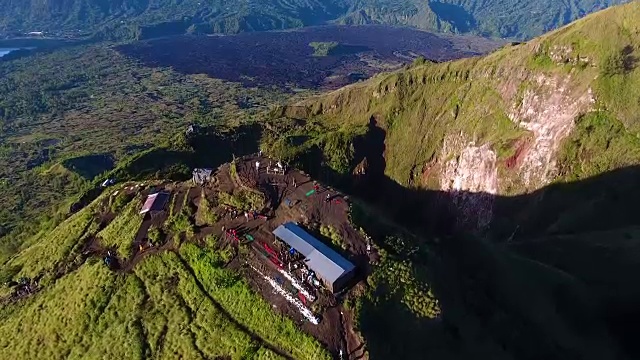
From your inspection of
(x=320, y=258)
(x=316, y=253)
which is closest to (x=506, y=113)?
(x=316, y=253)

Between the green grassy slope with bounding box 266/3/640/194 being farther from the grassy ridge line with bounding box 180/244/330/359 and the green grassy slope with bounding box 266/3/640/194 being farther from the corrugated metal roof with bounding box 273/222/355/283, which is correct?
the grassy ridge line with bounding box 180/244/330/359

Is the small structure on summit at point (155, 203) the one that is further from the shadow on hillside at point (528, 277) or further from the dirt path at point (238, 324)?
the shadow on hillside at point (528, 277)

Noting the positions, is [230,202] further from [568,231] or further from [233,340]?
[568,231]

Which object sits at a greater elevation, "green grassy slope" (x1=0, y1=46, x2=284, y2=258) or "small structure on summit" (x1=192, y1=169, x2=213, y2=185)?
"small structure on summit" (x1=192, y1=169, x2=213, y2=185)

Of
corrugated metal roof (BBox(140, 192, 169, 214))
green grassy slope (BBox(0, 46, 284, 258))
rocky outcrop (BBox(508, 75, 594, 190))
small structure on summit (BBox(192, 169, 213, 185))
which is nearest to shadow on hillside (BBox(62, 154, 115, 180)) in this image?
green grassy slope (BBox(0, 46, 284, 258))

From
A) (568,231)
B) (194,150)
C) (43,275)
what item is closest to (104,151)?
(194,150)

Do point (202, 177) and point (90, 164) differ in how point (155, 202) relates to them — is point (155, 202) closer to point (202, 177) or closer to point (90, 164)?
point (202, 177)
